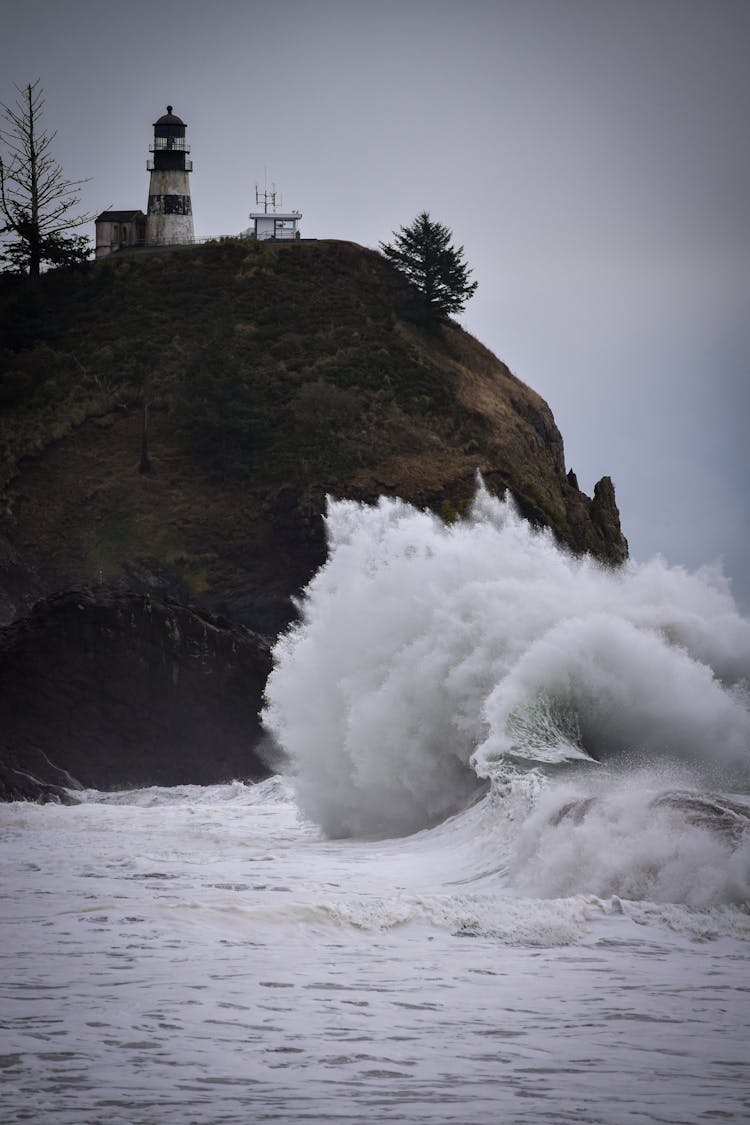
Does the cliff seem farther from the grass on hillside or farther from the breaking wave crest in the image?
the breaking wave crest

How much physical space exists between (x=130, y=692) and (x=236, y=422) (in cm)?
2267

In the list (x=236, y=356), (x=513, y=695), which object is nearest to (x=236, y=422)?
(x=236, y=356)

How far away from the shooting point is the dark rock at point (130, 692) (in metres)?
28.7

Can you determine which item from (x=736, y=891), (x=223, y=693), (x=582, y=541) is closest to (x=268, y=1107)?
(x=736, y=891)

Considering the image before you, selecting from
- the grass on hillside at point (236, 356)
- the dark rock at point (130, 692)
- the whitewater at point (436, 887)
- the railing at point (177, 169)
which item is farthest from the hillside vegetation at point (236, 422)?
the whitewater at point (436, 887)

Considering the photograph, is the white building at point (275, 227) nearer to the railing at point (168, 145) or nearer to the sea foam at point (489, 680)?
the railing at point (168, 145)

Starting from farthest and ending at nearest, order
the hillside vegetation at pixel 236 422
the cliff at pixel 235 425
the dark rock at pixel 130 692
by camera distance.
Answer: the hillside vegetation at pixel 236 422 < the cliff at pixel 235 425 < the dark rock at pixel 130 692

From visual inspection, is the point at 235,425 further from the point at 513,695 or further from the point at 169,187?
the point at 513,695

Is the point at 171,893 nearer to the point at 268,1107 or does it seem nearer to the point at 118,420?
the point at 268,1107

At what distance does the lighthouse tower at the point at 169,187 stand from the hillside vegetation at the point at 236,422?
5.64 metres

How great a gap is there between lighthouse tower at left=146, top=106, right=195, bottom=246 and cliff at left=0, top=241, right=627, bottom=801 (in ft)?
17.3

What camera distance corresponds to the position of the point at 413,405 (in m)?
55.2

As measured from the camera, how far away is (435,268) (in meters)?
63.3

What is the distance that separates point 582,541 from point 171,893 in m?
42.9
